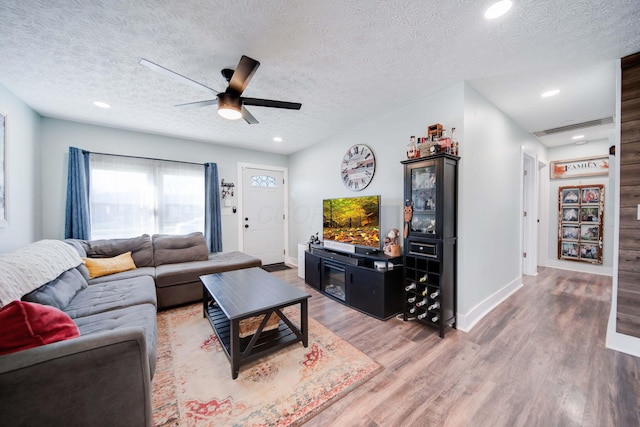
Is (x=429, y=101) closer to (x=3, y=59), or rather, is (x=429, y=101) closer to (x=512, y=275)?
(x=512, y=275)

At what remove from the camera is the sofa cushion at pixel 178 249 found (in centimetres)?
328

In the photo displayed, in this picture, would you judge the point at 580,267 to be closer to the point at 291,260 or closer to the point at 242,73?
the point at 291,260

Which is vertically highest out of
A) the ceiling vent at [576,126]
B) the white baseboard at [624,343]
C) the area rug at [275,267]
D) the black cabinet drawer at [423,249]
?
the ceiling vent at [576,126]

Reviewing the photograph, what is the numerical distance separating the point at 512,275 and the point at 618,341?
134 cm

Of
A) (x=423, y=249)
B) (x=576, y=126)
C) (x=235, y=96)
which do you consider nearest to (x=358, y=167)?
(x=423, y=249)

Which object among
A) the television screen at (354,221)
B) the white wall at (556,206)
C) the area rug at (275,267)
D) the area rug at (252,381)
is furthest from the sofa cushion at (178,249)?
the white wall at (556,206)

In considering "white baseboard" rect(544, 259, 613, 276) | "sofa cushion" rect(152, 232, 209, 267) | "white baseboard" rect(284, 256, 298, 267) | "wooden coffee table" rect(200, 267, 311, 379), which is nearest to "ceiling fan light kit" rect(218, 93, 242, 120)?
"wooden coffee table" rect(200, 267, 311, 379)

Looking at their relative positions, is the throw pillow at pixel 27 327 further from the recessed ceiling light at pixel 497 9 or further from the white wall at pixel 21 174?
the recessed ceiling light at pixel 497 9

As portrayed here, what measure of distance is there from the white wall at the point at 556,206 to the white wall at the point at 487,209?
204 centimetres

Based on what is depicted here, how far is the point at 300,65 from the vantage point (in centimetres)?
204

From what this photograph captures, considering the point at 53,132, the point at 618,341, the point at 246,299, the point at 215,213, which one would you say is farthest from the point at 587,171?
the point at 53,132

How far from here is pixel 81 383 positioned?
98 cm

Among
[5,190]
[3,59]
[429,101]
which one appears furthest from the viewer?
[429,101]

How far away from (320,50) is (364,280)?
2309 mm
